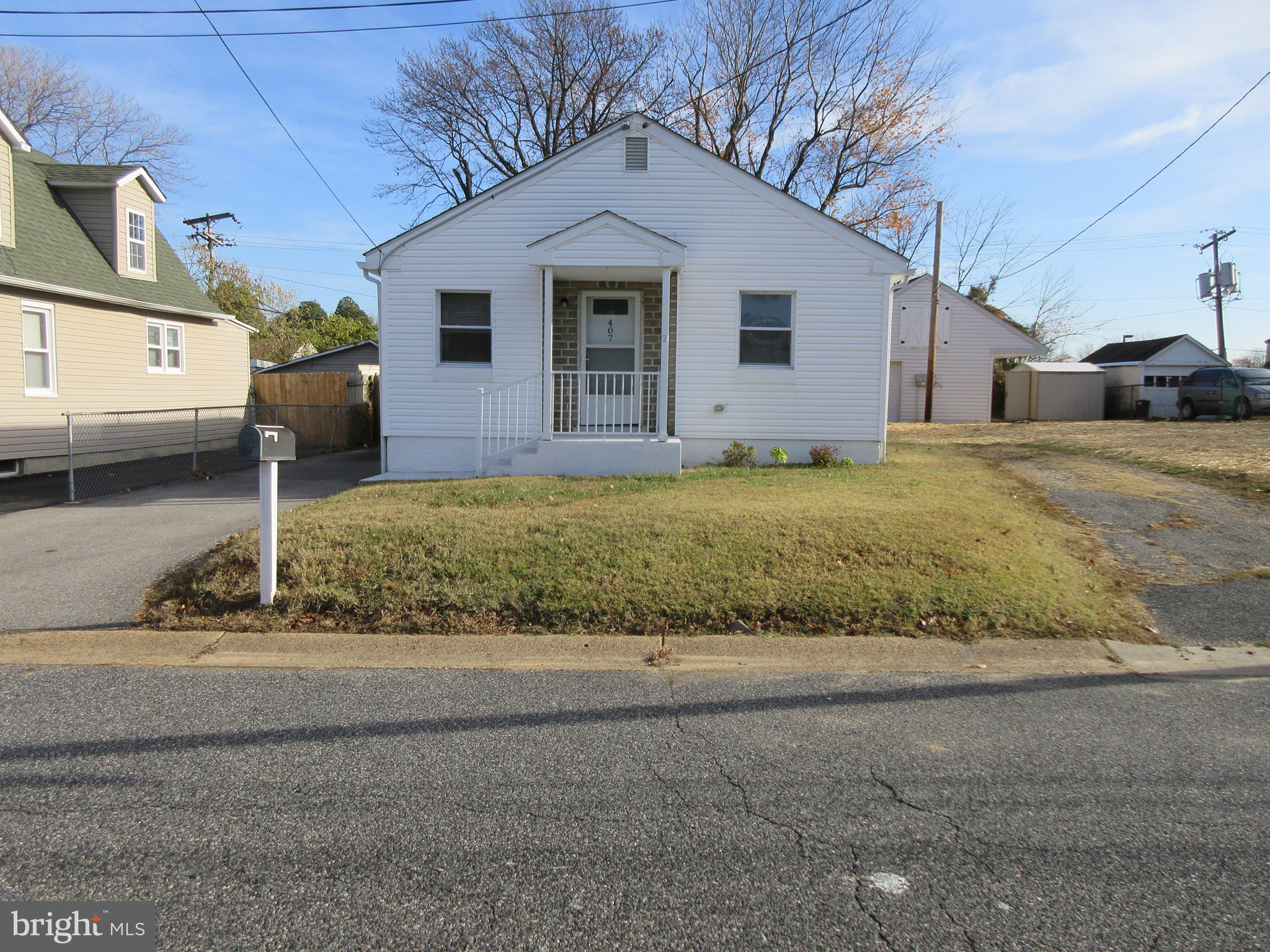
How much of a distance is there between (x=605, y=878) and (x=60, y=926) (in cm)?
181

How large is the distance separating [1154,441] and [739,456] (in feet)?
34.8

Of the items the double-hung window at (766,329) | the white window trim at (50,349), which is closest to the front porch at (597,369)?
the double-hung window at (766,329)

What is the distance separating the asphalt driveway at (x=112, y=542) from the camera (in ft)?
20.1

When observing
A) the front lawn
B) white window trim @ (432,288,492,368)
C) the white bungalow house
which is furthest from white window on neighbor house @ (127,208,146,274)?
the front lawn

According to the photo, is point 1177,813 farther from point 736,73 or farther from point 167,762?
point 736,73

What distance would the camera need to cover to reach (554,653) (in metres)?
5.24

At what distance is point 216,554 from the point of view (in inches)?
268

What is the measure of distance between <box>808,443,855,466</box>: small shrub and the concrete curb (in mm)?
7204

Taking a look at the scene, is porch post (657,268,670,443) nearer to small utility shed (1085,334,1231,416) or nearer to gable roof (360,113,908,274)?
gable roof (360,113,908,274)

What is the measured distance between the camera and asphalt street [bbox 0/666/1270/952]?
2592mm

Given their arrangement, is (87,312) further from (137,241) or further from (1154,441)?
(1154,441)

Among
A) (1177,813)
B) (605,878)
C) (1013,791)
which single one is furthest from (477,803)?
(1177,813)

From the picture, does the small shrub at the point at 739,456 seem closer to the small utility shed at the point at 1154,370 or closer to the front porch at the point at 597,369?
the front porch at the point at 597,369

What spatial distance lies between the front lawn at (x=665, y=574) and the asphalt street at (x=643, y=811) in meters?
0.97
